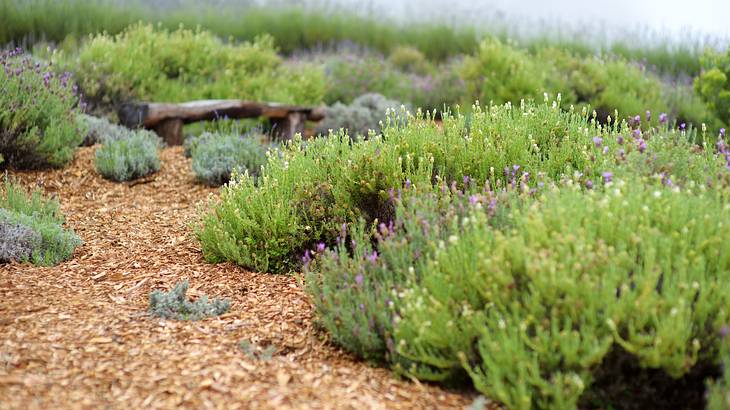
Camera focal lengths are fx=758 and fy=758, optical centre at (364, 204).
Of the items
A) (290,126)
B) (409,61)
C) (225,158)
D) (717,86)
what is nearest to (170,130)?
(290,126)

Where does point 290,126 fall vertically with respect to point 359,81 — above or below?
below

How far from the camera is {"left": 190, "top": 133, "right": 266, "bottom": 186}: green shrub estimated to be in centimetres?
706

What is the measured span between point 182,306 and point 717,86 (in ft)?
22.1

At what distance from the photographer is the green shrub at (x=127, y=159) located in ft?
23.0

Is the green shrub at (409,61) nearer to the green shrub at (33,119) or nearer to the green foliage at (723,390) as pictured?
the green shrub at (33,119)

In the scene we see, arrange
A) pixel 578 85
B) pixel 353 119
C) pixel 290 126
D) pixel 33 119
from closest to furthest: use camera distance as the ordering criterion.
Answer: pixel 33 119, pixel 353 119, pixel 290 126, pixel 578 85

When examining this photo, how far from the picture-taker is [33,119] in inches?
272

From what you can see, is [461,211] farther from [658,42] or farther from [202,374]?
[658,42]

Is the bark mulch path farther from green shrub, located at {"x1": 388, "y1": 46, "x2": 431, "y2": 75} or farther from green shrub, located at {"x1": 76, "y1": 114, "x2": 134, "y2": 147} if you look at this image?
green shrub, located at {"x1": 388, "y1": 46, "x2": 431, "y2": 75}

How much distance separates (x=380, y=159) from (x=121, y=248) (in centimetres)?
196

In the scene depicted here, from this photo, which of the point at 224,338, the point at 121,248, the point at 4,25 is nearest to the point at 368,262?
the point at 224,338

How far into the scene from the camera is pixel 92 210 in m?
6.26

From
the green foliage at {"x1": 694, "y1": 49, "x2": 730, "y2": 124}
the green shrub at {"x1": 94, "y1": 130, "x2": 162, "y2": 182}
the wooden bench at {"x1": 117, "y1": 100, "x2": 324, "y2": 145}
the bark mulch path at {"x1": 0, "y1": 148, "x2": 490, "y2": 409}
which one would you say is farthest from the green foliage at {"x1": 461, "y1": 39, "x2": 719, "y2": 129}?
the bark mulch path at {"x1": 0, "y1": 148, "x2": 490, "y2": 409}

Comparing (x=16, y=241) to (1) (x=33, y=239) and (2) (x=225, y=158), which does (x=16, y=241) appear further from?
(2) (x=225, y=158)
